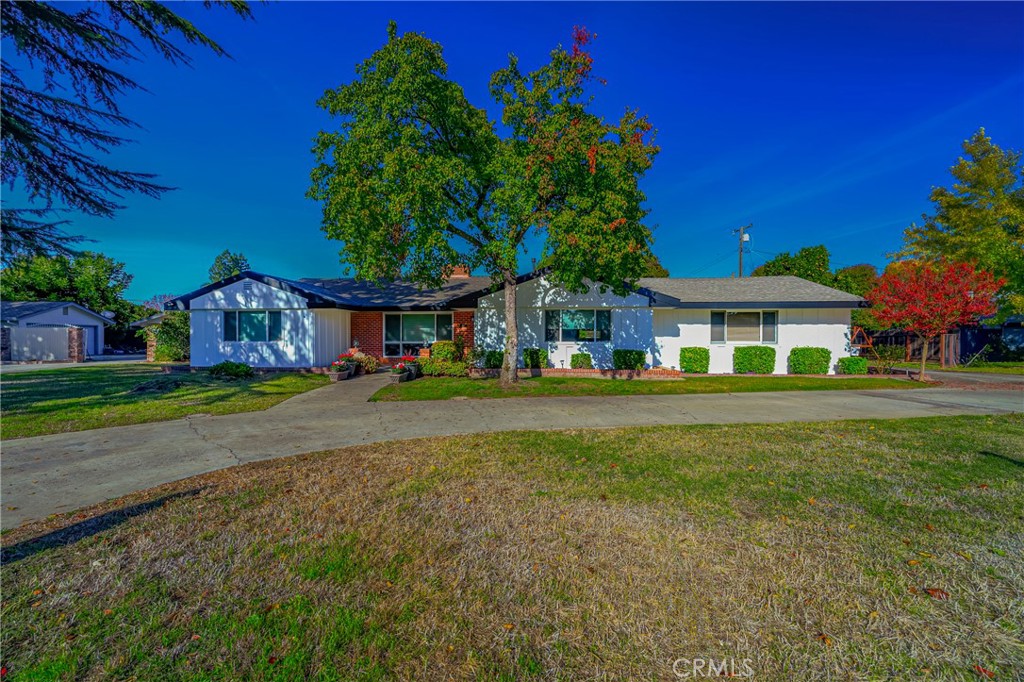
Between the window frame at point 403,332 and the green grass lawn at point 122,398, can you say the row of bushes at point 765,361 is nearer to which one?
the window frame at point 403,332

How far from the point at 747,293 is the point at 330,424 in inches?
630

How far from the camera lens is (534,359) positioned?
1662 centimetres

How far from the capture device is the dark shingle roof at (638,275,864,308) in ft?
52.9

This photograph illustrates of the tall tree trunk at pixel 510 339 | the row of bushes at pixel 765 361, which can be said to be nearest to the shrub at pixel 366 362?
the tall tree trunk at pixel 510 339

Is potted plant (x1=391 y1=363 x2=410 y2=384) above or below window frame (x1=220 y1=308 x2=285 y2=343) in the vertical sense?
below

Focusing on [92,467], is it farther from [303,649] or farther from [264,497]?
[303,649]

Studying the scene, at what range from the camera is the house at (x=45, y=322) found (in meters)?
27.3

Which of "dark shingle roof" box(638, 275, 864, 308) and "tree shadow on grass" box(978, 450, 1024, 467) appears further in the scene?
"dark shingle roof" box(638, 275, 864, 308)

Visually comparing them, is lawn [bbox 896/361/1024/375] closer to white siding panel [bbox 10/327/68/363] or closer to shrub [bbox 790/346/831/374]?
shrub [bbox 790/346/831/374]

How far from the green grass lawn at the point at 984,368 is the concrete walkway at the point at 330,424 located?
8636mm

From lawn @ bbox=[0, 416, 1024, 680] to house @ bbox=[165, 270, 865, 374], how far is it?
11.8m

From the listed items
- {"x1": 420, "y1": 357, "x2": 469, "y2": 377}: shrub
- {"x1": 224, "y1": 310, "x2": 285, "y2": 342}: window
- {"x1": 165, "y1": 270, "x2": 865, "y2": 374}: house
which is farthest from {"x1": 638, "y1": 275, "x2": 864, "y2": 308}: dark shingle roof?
{"x1": 224, "y1": 310, "x2": 285, "y2": 342}: window

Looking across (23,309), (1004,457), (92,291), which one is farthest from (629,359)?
(92,291)

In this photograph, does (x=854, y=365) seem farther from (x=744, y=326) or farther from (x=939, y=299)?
(x=744, y=326)
